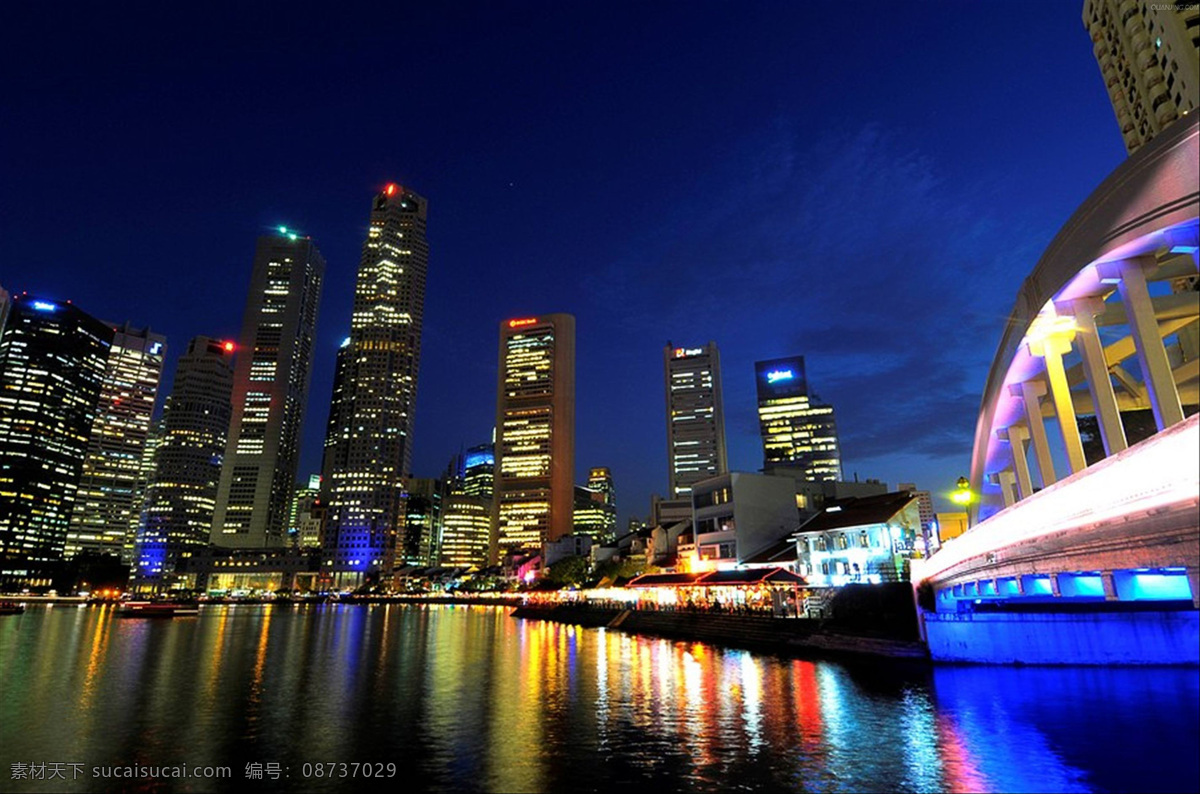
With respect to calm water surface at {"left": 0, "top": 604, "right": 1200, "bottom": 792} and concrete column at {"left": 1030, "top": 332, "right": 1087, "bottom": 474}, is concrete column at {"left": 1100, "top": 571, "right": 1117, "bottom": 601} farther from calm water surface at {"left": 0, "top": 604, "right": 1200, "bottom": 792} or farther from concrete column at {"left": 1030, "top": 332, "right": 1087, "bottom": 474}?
calm water surface at {"left": 0, "top": 604, "right": 1200, "bottom": 792}

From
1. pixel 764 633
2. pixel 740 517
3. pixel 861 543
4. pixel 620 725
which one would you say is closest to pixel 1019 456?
pixel 620 725

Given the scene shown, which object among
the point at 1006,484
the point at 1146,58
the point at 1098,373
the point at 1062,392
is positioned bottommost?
the point at 1006,484

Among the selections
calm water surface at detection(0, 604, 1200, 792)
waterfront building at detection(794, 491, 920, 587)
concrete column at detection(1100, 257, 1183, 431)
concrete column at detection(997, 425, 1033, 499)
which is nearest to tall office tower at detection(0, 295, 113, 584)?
calm water surface at detection(0, 604, 1200, 792)

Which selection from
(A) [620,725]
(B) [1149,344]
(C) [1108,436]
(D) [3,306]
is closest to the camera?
(B) [1149,344]

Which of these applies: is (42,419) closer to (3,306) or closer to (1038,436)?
(3,306)

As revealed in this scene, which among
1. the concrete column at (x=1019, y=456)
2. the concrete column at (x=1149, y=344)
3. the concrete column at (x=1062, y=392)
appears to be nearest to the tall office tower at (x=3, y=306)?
the concrete column at (x=1019, y=456)

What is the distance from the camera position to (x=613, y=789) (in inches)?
579

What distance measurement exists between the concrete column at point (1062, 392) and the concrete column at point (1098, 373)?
4.47ft

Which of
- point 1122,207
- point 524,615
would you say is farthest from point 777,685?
point 524,615

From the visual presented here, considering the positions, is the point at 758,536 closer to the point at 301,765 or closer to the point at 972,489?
the point at 972,489

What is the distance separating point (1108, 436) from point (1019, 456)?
1016 cm

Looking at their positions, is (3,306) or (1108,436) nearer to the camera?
(1108,436)

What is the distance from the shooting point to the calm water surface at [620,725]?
1545 cm

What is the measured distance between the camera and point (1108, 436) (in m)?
14.4
